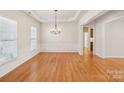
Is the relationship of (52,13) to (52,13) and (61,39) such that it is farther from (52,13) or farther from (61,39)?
(61,39)

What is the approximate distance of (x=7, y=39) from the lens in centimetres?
484

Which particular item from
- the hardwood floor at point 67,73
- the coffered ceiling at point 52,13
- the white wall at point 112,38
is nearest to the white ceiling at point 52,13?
the coffered ceiling at point 52,13

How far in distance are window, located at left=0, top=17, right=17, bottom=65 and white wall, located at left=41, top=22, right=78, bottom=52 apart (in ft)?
21.6

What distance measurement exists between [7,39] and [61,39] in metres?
7.59

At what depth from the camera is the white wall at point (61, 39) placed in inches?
472

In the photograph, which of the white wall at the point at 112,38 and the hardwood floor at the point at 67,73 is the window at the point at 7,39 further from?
the white wall at the point at 112,38

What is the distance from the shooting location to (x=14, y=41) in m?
5.50

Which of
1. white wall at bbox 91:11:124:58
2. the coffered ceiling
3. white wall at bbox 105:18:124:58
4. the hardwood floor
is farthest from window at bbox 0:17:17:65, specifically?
white wall at bbox 105:18:124:58

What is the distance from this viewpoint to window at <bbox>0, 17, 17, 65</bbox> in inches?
176

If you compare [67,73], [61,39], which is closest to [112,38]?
[67,73]
